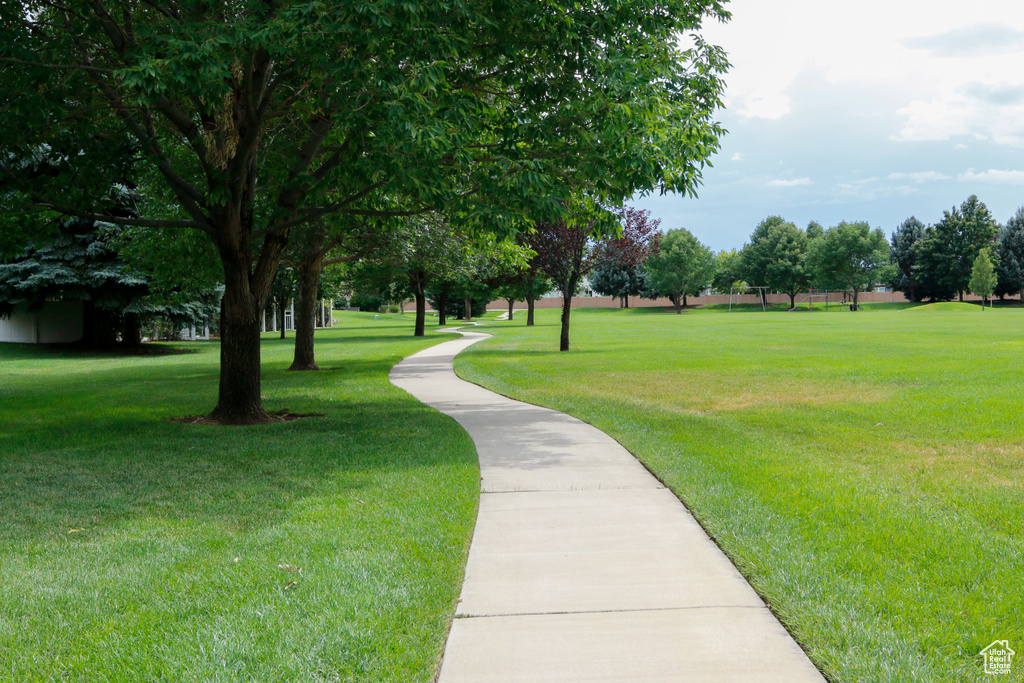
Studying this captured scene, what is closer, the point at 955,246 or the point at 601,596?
the point at 601,596

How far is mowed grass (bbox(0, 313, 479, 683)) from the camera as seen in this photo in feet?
12.1

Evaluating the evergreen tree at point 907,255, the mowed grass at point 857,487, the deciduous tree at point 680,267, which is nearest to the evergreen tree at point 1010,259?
the evergreen tree at point 907,255

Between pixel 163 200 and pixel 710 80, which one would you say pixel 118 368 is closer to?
pixel 163 200

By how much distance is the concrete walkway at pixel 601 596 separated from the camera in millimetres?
3516

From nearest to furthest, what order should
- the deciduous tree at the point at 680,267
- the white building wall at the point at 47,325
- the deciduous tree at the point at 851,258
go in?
the white building wall at the point at 47,325 < the deciduous tree at the point at 851,258 < the deciduous tree at the point at 680,267

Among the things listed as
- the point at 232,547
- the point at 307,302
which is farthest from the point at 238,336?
the point at 307,302

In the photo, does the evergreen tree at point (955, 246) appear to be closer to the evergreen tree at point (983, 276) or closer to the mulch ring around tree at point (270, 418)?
the evergreen tree at point (983, 276)

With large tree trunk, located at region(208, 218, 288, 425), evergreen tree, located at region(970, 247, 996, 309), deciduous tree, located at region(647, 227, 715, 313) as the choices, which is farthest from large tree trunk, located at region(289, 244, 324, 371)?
evergreen tree, located at region(970, 247, 996, 309)

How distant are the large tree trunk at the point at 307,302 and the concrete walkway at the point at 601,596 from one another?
14.1 meters

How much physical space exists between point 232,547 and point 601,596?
104 inches

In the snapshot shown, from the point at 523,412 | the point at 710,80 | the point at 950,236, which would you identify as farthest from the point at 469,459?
the point at 950,236

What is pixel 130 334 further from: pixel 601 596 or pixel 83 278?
pixel 601 596

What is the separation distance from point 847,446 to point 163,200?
47.4 feet

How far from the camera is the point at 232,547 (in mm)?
5387
